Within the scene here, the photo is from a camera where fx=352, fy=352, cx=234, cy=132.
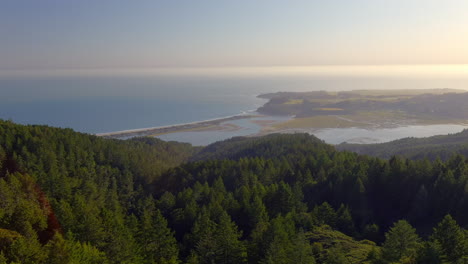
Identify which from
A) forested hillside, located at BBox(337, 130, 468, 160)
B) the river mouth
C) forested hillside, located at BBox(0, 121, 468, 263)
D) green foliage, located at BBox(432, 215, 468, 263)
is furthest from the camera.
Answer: the river mouth

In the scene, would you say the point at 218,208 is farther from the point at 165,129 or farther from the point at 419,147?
the point at 165,129

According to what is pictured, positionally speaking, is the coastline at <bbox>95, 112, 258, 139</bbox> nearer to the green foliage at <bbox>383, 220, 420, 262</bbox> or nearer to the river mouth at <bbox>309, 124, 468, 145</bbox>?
the river mouth at <bbox>309, 124, 468, 145</bbox>

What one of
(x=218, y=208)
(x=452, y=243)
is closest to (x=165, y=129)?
(x=218, y=208)

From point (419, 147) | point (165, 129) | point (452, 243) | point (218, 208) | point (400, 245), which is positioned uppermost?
point (452, 243)

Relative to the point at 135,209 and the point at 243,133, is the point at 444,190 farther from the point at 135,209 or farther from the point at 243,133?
the point at 243,133

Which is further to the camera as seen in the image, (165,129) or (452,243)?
(165,129)

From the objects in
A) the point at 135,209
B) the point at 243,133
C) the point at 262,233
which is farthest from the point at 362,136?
the point at 262,233

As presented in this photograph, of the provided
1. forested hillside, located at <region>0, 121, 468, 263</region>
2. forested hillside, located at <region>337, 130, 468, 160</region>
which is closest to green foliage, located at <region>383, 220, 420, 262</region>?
forested hillside, located at <region>0, 121, 468, 263</region>
